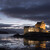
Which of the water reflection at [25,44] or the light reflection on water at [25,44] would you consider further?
the light reflection on water at [25,44]

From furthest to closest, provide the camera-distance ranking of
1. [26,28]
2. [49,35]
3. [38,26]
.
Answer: [38,26] → [26,28] → [49,35]

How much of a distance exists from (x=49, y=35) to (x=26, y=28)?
48.3ft

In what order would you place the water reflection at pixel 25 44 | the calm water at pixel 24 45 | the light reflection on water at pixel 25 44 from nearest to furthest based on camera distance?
the calm water at pixel 24 45 < the water reflection at pixel 25 44 < the light reflection on water at pixel 25 44

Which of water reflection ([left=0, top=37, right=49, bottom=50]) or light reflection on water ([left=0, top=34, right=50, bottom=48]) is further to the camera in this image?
light reflection on water ([left=0, top=34, right=50, bottom=48])

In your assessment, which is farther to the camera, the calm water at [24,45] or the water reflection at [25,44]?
the water reflection at [25,44]

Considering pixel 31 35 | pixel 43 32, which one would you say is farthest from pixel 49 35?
pixel 31 35

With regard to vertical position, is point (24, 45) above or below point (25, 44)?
above

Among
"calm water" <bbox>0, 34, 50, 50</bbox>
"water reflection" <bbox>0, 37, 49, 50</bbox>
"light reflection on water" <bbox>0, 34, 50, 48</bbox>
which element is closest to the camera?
"calm water" <bbox>0, 34, 50, 50</bbox>

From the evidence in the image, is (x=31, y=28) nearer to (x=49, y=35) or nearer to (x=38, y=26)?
(x=38, y=26)

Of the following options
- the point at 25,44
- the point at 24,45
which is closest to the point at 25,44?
the point at 25,44

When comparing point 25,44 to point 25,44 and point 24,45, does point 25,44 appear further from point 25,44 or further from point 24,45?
point 24,45

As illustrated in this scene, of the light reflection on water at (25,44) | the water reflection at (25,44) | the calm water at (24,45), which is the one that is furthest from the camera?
the light reflection on water at (25,44)

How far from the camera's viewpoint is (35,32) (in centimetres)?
6644

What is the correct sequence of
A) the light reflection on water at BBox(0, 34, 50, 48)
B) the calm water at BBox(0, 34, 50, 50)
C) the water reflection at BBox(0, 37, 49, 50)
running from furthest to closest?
the light reflection on water at BBox(0, 34, 50, 48) → the water reflection at BBox(0, 37, 49, 50) → the calm water at BBox(0, 34, 50, 50)
